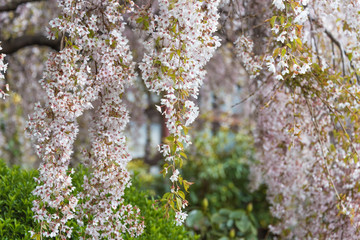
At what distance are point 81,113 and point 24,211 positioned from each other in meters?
0.85

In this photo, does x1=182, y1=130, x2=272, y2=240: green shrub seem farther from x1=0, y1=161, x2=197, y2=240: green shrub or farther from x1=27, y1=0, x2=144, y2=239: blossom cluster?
x1=27, y1=0, x2=144, y2=239: blossom cluster

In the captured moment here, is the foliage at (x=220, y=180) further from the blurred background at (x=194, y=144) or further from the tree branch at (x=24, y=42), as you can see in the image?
the tree branch at (x=24, y=42)

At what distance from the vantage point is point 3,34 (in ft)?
14.0

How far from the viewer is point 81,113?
1.74m

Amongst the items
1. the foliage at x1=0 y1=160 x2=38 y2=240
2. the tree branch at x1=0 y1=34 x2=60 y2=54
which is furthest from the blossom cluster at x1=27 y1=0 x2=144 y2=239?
the tree branch at x1=0 y1=34 x2=60 y2=54

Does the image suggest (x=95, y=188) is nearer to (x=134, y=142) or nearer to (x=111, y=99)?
(x=111, y=99)

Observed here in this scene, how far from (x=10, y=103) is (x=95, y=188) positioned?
4.02 m

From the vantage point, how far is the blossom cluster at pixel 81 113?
1717 millimetres

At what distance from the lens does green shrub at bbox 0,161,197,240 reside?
85.4 inches

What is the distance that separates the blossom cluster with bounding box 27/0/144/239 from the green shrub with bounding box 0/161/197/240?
10.5 inches

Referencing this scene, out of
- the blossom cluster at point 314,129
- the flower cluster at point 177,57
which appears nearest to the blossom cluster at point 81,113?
the flower cluster at point 177,57

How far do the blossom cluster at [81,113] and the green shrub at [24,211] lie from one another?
27 cm

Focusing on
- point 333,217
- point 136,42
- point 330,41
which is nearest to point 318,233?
point 333,217

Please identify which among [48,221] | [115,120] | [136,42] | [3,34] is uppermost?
[3,34]
